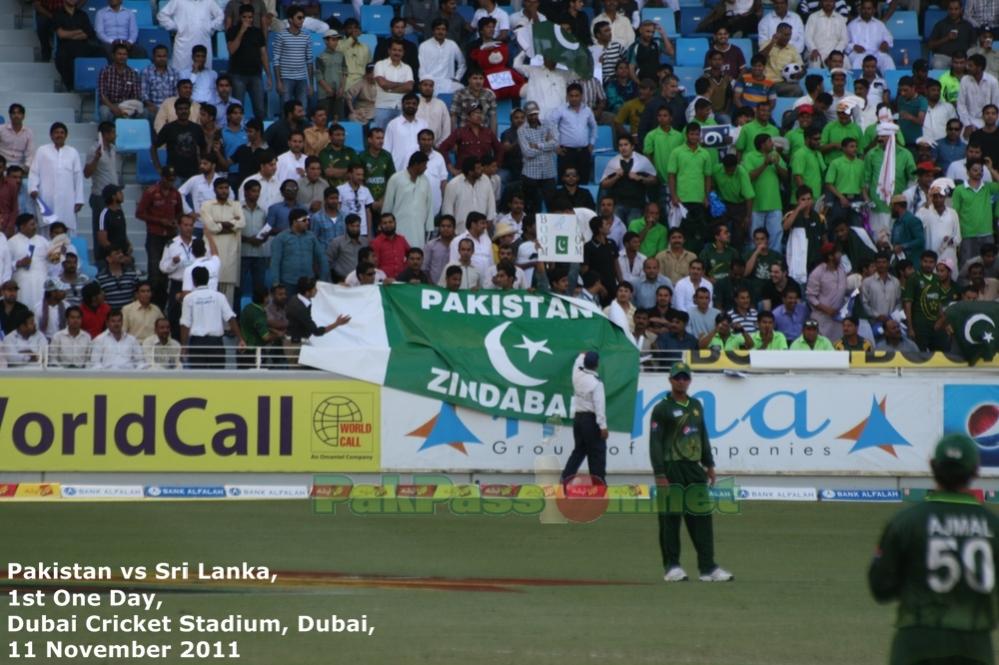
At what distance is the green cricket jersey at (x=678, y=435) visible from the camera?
15.0 metres

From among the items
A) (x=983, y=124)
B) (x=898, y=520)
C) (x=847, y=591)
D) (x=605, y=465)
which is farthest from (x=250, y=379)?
(x=898, y=520)

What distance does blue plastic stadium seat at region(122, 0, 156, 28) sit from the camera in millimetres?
27281

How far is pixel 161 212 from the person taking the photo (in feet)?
75.6

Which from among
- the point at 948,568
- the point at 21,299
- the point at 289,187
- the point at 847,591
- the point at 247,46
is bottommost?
the point at 847,591

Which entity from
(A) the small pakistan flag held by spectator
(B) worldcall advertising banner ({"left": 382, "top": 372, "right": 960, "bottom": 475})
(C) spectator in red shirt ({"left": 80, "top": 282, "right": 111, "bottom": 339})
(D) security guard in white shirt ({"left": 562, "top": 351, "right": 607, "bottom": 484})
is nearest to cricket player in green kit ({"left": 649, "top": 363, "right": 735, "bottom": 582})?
(D) security guard in white shirt ({"left": 562, "top": 351, "right": 607, "bottom": 484})

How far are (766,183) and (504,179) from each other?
12.4ft

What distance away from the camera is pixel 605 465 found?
819 inches

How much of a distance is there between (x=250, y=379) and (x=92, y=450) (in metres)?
2.12

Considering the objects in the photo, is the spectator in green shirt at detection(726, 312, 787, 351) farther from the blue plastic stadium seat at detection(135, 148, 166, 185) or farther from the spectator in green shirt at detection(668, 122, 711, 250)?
the blue plastic stadium seat at detection(135, 148, 166, 185)

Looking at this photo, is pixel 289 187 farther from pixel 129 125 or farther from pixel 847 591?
pixel 847 591

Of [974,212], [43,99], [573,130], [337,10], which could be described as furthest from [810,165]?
[43,99]

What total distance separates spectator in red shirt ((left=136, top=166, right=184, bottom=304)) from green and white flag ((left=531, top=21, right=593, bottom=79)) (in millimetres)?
6084

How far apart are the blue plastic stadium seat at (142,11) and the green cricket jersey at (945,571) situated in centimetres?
2172

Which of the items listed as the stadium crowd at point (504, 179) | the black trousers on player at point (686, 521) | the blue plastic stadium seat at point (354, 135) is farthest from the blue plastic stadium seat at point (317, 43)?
the black trousers on player at point (686, 521)
